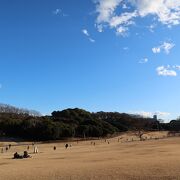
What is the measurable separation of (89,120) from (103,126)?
475 centimetres

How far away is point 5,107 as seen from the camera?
175625 millimetres

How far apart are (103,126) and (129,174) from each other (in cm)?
9230

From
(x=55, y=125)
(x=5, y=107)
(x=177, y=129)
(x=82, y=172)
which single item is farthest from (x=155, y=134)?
(x=82, y=172)

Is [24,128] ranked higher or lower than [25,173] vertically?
higher

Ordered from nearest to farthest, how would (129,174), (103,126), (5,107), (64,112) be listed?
(129,174) < (103,126) < (64,112) < (5,107)

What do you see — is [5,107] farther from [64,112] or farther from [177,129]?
[177,129]

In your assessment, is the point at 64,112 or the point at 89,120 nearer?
the point at 89,120

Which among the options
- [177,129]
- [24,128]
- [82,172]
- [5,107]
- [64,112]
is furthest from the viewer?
[5,107]

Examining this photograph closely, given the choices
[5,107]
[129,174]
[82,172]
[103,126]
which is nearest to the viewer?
[129,174]

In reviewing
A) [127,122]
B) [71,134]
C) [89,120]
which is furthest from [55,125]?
[127,122]

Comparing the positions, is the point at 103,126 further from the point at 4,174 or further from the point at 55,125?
the point at 4,174

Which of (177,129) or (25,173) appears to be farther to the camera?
(177,129)

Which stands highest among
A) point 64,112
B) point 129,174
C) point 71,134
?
point 64,112

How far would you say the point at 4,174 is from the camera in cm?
2544
